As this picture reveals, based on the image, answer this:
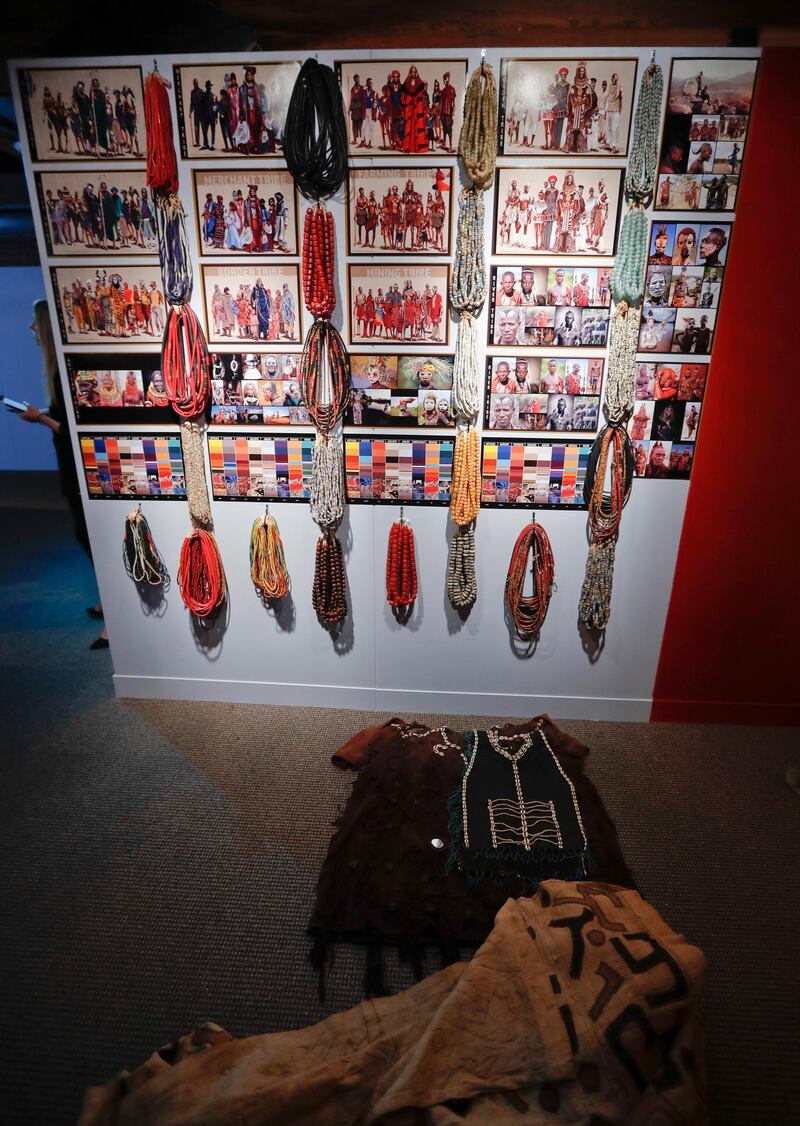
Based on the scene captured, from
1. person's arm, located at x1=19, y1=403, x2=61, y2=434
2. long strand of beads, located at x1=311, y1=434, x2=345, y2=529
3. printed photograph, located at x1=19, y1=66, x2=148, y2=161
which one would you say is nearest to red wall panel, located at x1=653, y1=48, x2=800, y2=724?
long strand of beads, located at x1=311, y1=434, x2=345, y2=529

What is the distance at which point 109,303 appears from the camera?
2748mm

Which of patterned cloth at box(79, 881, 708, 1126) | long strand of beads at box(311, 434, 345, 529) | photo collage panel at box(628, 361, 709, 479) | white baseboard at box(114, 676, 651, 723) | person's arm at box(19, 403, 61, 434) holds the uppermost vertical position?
photo collage panel at box(628, 361, 709, 479)

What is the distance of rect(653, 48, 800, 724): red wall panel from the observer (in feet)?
7.98

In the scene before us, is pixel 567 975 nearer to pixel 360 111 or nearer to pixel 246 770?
pixel 246 770

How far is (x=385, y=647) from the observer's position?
323 centimetres

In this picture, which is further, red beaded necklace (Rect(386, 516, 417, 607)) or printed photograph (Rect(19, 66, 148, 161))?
red beaded necklace (Rect(386, 516, 417, 607))

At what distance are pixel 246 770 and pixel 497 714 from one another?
1.29 meters

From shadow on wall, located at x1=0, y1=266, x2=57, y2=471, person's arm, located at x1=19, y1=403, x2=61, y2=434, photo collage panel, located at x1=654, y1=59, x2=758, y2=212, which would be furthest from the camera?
shadow on wall, located at x1=0, y1=266, x2=57, y2=471

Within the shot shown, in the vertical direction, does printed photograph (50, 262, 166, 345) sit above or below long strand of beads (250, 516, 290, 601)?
above

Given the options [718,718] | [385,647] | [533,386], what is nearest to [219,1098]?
[385,647]

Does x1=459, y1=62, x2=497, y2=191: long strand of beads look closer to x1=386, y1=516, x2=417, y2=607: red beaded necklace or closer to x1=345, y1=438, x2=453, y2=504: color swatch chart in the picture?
x1=345, y1=438, x2=453, y2=504: color swatch chart

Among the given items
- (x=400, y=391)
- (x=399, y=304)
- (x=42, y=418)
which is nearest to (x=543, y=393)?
(x=400, y=391)

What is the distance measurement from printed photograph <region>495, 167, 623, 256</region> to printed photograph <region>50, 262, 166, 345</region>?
1479 mm

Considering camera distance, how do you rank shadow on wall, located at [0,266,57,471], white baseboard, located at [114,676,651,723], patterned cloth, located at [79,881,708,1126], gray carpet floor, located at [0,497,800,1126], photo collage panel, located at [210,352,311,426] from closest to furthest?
patterned cloth, located at [79,881,708,1126] < gray carpet floor, located at [0,497,800,1126] < photo collage panel, located at [210,352,311,426] < white baseboard, located at [114,676,651,723] < shadow on wall, located at [0,266,57,471]
